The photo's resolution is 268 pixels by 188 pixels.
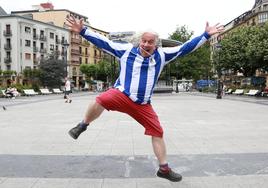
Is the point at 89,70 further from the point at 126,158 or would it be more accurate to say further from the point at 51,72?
the point at 126,158

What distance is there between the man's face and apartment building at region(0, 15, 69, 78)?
234 feet

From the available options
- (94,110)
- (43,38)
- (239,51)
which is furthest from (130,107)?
(43,38)

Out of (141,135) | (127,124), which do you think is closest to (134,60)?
(141,135)

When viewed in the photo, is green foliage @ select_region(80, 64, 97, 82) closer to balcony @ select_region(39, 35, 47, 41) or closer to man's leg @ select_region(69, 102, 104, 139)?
balcony @ select_region(39, 35, 47, 41)

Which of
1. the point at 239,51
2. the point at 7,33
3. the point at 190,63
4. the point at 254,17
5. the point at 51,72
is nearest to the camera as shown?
the point at 239,51

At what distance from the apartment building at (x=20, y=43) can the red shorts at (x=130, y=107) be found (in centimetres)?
7130

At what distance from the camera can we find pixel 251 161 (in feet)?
20.7

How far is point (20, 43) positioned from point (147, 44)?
78.2 meters

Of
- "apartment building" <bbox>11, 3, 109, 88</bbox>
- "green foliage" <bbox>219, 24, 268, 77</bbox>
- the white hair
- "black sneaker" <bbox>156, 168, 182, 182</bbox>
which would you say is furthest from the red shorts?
"apartment building" <bbox>11, 3, 109, 88</bbox>

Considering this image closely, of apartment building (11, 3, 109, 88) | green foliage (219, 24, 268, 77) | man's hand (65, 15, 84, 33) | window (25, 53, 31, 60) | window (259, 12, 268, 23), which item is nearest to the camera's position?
man's hand (65, 15, 84, 33)

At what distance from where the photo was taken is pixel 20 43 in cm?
7988

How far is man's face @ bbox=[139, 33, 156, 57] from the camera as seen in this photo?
505 centimetres

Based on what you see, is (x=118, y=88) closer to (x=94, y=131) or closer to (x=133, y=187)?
(x=133, y=187)

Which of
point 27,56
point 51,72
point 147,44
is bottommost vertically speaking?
point 51,72
